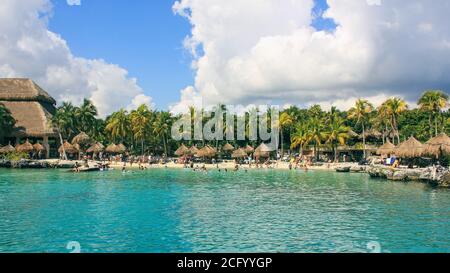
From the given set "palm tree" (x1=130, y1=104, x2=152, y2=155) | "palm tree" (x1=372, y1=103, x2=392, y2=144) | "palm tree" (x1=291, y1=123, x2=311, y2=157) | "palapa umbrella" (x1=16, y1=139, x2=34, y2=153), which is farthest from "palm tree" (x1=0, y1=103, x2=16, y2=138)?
"palm tree" (x1=372, y1=103, x2=392, y2=144)

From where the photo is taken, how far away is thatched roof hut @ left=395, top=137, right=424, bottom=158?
129ft

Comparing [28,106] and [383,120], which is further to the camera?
[28,106]

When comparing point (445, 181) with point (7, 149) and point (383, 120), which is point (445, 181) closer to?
point (383, 120)

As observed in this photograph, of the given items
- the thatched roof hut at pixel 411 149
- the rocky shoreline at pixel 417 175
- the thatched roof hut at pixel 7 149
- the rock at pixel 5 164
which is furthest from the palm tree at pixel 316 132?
the thatched roof hut at pixel 7 149

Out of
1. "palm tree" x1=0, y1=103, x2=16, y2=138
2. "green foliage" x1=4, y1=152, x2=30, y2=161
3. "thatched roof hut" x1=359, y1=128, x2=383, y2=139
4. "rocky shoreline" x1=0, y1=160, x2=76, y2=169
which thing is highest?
"palm tree" x1=0, y1=103, x2=16, y2=138

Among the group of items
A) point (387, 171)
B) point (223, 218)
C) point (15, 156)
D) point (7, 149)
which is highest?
point (7, 149)

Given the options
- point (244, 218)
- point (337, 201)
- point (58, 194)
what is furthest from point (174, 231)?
point (58, 194)

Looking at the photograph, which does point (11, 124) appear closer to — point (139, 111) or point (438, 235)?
point (139, 111)

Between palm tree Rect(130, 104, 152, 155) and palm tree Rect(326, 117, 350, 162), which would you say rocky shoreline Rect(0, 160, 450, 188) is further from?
palm tree Rect(130, 104, 152, 155)

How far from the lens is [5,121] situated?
188ft

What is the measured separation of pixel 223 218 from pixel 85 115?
50.9 metres

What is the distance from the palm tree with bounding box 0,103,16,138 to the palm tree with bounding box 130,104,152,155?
16.8m

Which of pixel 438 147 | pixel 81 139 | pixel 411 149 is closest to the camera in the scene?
pixel 438 147

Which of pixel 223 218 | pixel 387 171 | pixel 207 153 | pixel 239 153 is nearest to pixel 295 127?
pixel 239 153
